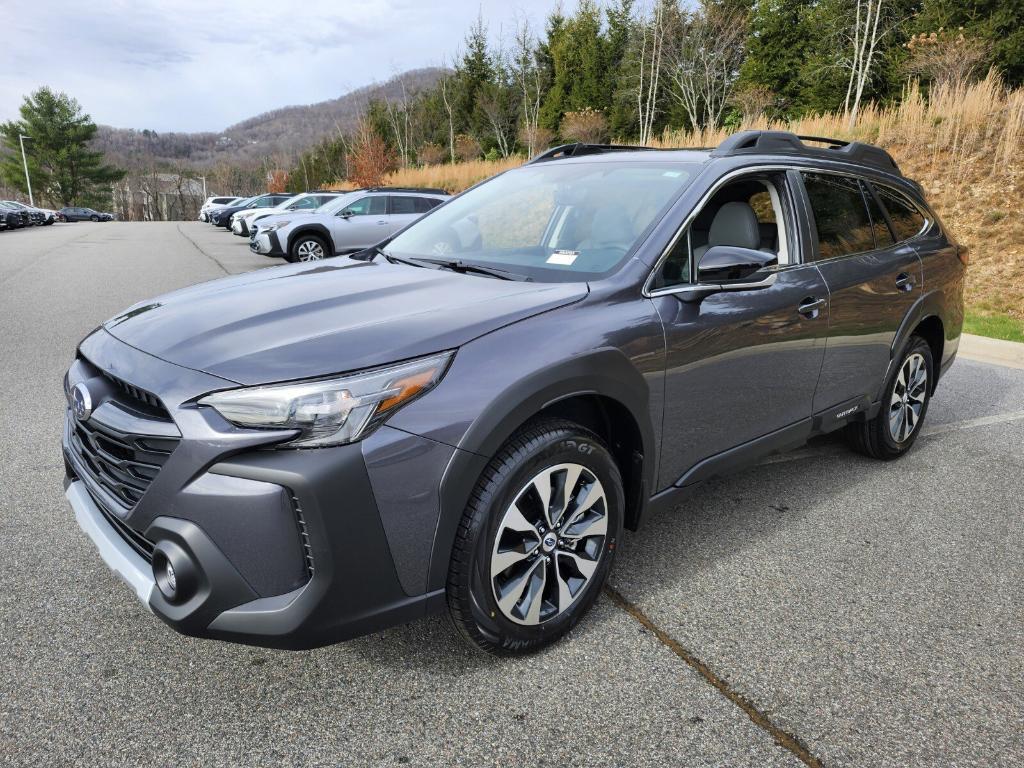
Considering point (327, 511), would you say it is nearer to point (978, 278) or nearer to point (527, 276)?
point (527, 276)

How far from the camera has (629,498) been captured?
2844 mm

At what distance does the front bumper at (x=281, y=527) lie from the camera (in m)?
1.93

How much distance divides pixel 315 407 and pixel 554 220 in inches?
68.9

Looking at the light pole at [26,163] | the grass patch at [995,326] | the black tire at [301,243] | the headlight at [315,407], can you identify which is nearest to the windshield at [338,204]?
the black tire at [301,243]

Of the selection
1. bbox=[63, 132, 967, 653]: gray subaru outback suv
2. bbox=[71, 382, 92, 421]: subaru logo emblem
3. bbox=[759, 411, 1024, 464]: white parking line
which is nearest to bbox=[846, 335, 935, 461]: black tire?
bbox=[759, 411, 1024, 464]: white parking line

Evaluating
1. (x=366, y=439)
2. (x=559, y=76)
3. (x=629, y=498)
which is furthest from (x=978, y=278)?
(x=559, y=76)

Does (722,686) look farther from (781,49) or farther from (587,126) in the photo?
(587,126)

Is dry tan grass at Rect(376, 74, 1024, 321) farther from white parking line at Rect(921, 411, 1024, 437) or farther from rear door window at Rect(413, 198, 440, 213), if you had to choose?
white parking line at Rect(921, 411, 1024, 437)

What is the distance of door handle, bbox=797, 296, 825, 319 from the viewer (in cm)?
334

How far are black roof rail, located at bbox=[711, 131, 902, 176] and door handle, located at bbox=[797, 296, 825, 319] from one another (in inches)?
28.3

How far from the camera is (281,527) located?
1.92m

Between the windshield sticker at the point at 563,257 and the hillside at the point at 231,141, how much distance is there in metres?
129

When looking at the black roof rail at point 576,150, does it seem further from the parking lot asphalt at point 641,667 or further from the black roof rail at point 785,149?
the parking lot asphalt at point 641,667

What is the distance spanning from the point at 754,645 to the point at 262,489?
1.79 m
